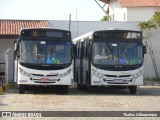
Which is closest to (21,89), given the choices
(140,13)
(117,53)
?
(117,53)

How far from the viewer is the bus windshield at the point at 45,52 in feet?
70.3

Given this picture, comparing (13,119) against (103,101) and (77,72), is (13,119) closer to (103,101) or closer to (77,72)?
(103,101)

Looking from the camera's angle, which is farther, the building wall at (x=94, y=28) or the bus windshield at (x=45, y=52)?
the building wall at (x=94, y=28)

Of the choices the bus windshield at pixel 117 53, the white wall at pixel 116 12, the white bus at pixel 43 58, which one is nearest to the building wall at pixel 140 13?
the white wall at pixel 116 12

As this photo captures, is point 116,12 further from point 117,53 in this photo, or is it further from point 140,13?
point 117,53

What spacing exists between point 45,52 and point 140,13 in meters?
20.2

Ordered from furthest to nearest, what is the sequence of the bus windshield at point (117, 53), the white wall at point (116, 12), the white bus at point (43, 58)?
1. the white wall at point (116, 12)
2. the bus windshield at point (117, 53)
3. the white bus at point (43, 58)

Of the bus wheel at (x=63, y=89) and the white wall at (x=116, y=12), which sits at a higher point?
the white wall at (x=116, y=12)

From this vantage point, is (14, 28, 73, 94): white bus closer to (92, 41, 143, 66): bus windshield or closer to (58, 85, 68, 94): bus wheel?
(58, 85, 68, 94): bus wheel

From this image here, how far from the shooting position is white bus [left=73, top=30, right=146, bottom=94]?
2217 centimetres

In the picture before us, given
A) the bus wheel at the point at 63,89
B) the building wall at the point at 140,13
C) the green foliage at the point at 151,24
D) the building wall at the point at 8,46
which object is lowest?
the bus wheel at the point at 63,89

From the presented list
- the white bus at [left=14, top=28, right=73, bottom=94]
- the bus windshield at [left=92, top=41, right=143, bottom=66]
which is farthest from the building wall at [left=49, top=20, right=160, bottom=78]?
the white bus at [left=14, top=28, right=73, bottom=94]

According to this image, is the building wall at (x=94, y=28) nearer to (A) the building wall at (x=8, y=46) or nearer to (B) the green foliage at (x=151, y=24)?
(A) the building wall at (x=8, y=46)

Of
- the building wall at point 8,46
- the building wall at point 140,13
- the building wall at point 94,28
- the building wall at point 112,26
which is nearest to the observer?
the building wall at point 8,46
